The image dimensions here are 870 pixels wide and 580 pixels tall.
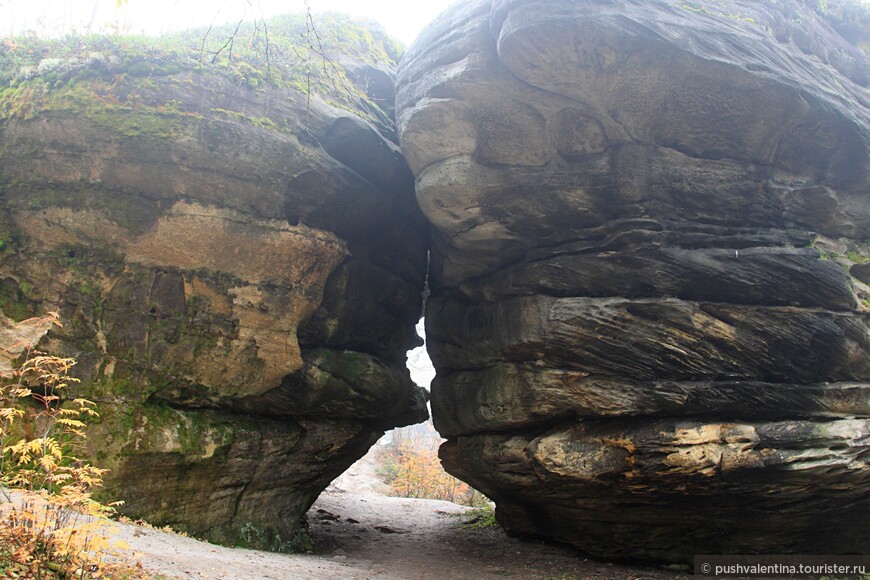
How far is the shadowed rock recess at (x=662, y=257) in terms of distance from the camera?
29.0ft

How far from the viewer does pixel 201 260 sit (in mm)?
10086

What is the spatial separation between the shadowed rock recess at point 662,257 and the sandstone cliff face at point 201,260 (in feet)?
8.38

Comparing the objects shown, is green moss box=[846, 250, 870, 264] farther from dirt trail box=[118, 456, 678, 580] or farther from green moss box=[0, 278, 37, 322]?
green moss box=[0, 278, 37, 322]

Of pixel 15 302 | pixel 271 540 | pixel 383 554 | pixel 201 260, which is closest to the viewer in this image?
pixel 15 302

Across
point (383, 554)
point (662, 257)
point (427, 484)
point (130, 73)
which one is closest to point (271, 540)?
point (383, 554)

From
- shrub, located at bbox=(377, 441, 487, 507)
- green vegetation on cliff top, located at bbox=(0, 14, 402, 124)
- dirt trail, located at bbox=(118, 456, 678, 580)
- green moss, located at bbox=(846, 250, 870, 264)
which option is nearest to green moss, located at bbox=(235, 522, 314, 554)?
dirt trail, located at bbox=(118, 456, 678, 580)

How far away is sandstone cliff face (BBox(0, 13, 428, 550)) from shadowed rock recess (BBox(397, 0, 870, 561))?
2.55 meters

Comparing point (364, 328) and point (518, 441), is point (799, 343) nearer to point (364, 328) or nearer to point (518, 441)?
point (518, 441)

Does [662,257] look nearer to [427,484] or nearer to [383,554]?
[383,554]

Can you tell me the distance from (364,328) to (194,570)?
22.3ft

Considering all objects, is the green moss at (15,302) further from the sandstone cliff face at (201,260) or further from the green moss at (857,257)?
the green moss at (857,257)

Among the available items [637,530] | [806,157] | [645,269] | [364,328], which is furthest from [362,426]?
→ [806,157]

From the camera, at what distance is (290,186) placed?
10.5 m

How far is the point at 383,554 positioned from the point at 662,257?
28.5 ft
